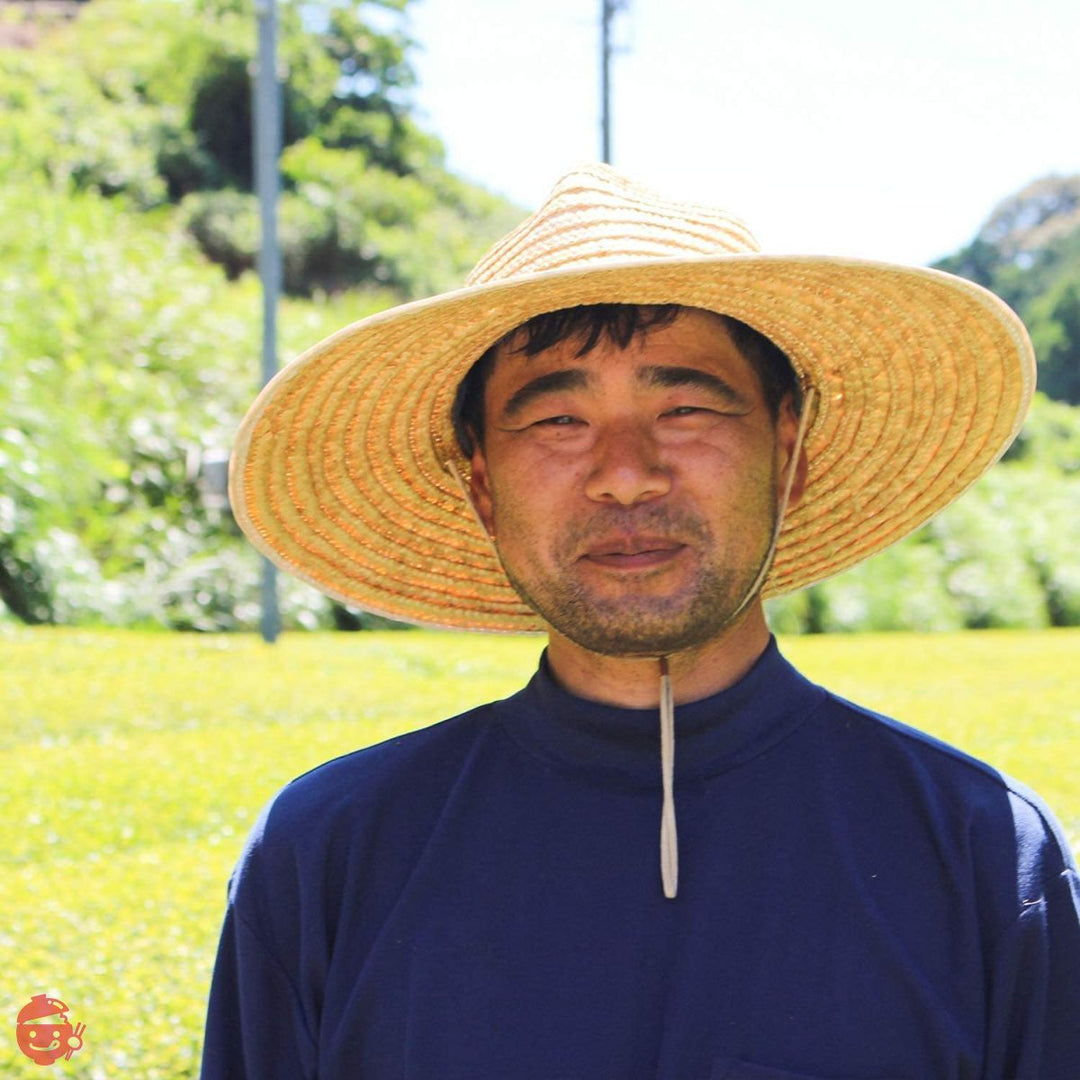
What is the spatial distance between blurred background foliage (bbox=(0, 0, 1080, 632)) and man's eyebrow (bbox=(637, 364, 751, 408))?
8846 millimetres

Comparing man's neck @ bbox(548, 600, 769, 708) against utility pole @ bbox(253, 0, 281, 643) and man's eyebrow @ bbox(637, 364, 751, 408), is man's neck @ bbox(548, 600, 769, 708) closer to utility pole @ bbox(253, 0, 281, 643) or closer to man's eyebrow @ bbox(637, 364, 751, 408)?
man's eyebrow @ bbox(637, 364, 751, 408)

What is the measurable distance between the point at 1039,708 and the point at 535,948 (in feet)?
17.1

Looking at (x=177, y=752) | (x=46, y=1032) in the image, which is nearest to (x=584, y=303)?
(x=46, y=1032)

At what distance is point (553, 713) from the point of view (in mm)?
1784

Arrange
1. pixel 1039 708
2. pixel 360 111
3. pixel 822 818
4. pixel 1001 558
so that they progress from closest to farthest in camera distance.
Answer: pixel 822 818 < pixel 1039 708 < pixel 1001 558 < pixel 360 111

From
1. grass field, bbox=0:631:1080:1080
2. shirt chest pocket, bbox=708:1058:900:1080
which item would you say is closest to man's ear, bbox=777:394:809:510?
shirt chest pocket, bbox=708:1058:900:1080

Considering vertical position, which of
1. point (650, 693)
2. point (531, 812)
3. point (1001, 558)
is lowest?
point (1001, 558)

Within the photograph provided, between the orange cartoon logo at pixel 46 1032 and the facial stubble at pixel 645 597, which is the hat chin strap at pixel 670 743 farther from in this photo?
the orange cartoon logo at pixel 46 1032

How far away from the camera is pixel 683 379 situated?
1783 mm

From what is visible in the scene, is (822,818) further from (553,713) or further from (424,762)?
(424,762)

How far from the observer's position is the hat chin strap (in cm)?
161

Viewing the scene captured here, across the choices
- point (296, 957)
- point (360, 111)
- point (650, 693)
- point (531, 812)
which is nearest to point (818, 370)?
point (650, 693)

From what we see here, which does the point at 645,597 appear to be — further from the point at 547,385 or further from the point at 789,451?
the point at 789,451

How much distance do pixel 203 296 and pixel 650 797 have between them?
47.2 feet
